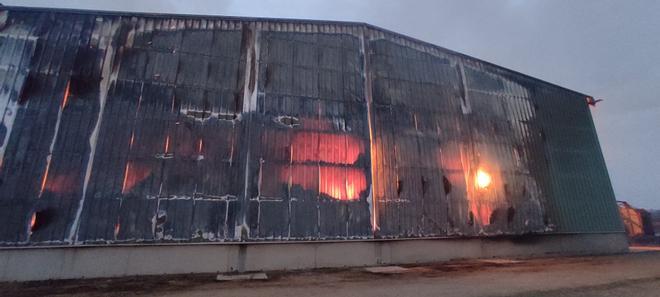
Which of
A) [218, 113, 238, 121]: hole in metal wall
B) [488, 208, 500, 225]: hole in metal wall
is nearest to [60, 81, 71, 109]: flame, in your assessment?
[218, 113, 238, 121]: hole in metal wall

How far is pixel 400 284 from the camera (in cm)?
916

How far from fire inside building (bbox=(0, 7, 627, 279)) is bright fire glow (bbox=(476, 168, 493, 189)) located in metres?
0.09

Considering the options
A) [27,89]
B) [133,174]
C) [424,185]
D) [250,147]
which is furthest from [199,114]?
[424,185]

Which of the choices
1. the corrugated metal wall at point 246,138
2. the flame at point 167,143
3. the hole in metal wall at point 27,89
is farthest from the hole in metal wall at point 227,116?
the hole in metal wall at point 27,89

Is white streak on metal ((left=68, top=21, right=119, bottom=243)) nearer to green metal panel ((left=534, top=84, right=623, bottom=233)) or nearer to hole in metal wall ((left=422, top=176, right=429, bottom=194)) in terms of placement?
hole in metal wall ((left=422, top=176, right=429, bottom=194))

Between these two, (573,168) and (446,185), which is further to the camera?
(573,168)

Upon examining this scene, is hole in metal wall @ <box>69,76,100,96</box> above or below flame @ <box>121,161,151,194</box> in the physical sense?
above

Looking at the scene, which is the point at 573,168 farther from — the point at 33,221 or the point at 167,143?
the point at 33,221

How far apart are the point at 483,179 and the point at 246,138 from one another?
42.4 ft

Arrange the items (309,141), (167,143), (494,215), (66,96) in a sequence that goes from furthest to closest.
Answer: (494,215), (309,141), (167,143), (66,96)

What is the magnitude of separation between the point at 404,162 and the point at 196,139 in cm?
979

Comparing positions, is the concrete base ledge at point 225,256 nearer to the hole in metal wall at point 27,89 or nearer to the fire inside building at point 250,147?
the fire inside building at point 250,147

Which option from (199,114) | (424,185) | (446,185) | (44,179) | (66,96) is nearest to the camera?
(44,179)

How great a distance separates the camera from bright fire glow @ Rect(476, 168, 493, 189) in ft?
54.2
